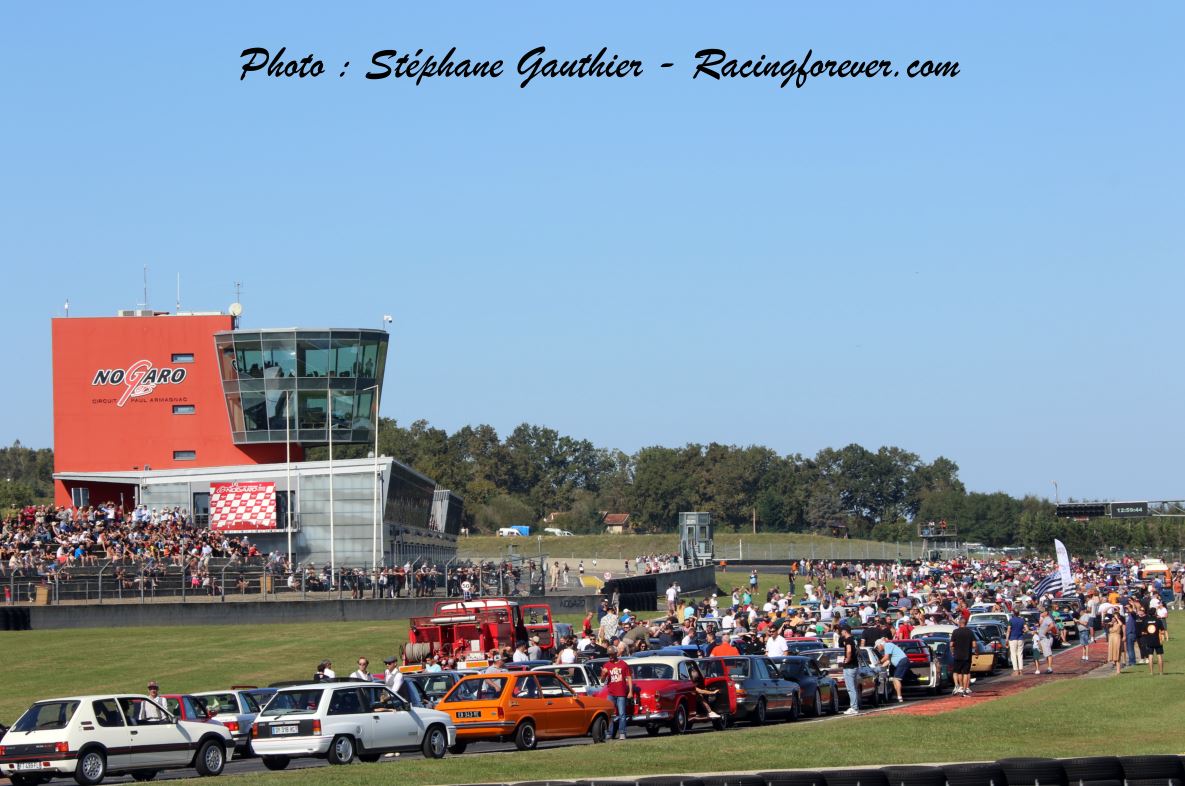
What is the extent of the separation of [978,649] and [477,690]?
59.7 ft

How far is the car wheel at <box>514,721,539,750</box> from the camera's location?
83.5ft

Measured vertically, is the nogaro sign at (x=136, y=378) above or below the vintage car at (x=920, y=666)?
above

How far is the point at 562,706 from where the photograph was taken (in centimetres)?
2622

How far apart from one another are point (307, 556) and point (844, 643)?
144 feet

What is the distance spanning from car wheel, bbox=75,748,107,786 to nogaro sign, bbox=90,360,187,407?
191 feet

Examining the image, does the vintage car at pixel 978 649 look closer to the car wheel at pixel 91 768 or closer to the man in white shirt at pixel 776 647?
the man in white shirt at pixel 776 647

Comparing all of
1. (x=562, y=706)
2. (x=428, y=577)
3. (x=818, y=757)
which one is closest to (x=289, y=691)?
(x=562, y=706)

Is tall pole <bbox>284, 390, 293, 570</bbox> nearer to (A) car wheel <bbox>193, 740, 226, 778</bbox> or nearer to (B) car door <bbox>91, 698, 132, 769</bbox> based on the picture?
(A) car wheel <bbox>193, 740, 226, 778</bbox>

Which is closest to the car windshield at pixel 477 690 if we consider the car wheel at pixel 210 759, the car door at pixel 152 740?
the car wheel at pixel 210 759

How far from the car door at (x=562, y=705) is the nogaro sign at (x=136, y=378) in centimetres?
5600

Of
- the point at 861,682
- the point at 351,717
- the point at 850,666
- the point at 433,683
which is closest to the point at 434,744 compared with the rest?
the point at 351,717

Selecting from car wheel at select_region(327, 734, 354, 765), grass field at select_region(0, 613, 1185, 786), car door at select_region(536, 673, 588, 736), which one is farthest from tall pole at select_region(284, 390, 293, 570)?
car wheel at select_region(327, 734, 354, 765)

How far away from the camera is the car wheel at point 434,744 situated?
24.3 meters

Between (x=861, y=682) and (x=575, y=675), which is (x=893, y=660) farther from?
(x=575, y=675)
